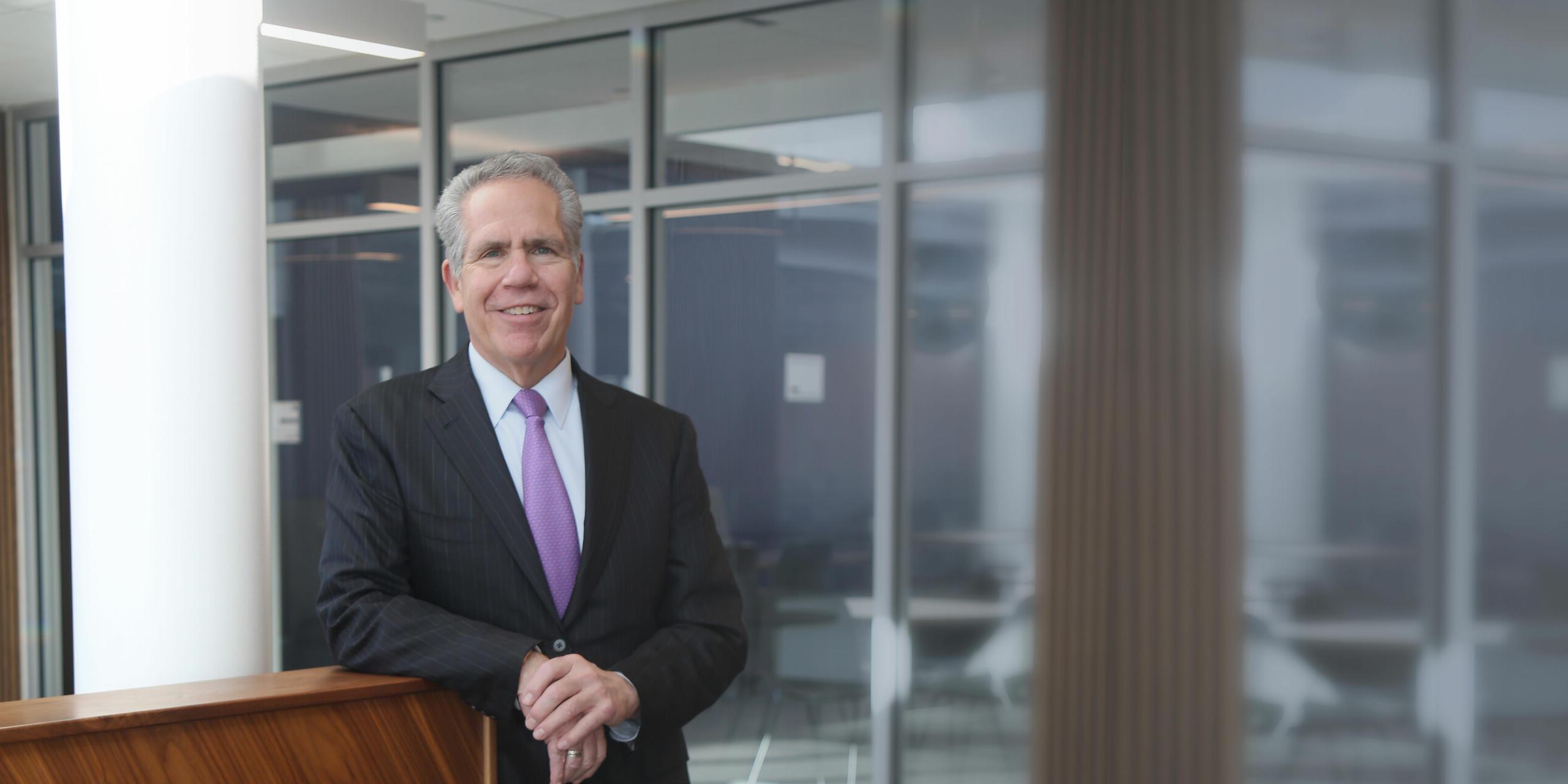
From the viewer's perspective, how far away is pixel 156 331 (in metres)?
2.19

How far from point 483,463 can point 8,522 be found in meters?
6.53

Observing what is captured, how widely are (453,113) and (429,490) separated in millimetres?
Result: 4379

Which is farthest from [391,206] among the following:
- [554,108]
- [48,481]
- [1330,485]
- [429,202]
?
[1330,485]

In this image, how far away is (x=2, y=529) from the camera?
7.16 meters

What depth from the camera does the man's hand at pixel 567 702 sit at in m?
1.70

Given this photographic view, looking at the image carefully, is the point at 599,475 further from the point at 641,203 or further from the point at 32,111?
the point at 32,111

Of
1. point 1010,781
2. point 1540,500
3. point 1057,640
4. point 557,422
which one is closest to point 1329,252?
point 1540,500

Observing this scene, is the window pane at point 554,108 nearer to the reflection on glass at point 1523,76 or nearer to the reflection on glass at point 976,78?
the reflection on glass at point 976,78

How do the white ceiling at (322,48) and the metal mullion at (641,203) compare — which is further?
the metal mullion at (641,203)

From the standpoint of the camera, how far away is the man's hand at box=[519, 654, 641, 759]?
5.58ft

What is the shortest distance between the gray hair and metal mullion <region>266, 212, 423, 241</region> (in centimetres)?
420

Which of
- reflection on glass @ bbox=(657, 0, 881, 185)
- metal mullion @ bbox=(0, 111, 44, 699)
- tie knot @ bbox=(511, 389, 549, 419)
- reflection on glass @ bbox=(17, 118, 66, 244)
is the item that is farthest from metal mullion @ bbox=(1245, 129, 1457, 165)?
metal mullion @ bbox=(0, 111, 44, 699)

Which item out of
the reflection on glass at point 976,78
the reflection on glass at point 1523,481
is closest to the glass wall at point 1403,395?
the reflection on glass at point 1523,481

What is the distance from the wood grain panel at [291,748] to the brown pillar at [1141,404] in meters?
2.75
